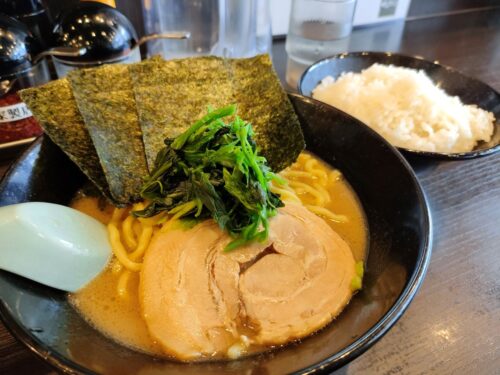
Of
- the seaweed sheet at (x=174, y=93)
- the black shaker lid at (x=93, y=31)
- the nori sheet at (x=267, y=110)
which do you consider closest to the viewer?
the seaweed sheet at (x=174, y=93)

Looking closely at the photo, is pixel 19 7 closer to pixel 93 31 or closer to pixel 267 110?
pixel 93 31

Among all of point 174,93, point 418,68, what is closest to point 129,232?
point 174,93

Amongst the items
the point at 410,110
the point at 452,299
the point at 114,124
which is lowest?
the point at 452,299

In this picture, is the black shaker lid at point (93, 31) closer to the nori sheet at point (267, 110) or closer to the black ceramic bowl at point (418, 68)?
the nori sheet at point (267, 110)

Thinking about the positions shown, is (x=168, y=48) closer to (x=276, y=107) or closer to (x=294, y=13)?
(x=294, y=13)

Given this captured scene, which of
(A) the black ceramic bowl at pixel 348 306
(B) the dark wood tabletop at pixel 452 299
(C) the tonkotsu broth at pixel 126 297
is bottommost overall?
(B) the dark wood tabletop at pixel 452 299

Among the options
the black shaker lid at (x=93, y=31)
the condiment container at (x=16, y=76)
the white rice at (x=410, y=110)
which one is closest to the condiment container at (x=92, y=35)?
the black shaker lid at (x=93, y=31)
